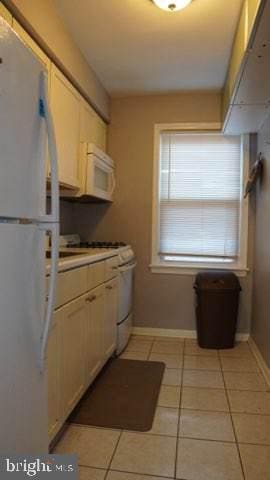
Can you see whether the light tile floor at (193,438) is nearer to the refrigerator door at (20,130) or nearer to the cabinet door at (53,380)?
the cabinet door at (53,380)

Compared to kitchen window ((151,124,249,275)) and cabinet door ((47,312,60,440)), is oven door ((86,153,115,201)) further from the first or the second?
cabinet door ((47,312,60,440))

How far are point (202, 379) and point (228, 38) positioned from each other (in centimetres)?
243

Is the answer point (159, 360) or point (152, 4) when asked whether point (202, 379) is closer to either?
point (159, 360)

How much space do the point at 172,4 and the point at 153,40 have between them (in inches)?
17.8

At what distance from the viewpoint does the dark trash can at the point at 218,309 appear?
3.23m

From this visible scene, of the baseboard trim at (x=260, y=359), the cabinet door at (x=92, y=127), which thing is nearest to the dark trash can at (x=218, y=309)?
the baseboard trim at (x=260, y=359)

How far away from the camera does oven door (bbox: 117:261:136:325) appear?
9.77 ft

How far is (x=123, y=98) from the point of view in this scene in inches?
141

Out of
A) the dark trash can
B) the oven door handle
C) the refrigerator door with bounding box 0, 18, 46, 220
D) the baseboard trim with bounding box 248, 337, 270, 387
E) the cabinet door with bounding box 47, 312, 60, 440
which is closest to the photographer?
the refrigerator door with bounding box 0, 18, 46, 220

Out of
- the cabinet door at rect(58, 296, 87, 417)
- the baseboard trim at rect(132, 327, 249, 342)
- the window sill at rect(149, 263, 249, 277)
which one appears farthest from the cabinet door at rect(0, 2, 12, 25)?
the baseboard trim at rect(132, 327, 249, 342)

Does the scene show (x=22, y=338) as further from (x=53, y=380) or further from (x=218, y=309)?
(x=218, y=309)

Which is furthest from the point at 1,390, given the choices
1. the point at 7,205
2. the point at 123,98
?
the point at 123,98

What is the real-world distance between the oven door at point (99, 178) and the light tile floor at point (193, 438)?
62.4 inches

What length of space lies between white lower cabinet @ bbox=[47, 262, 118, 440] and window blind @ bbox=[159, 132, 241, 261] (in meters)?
1.14
